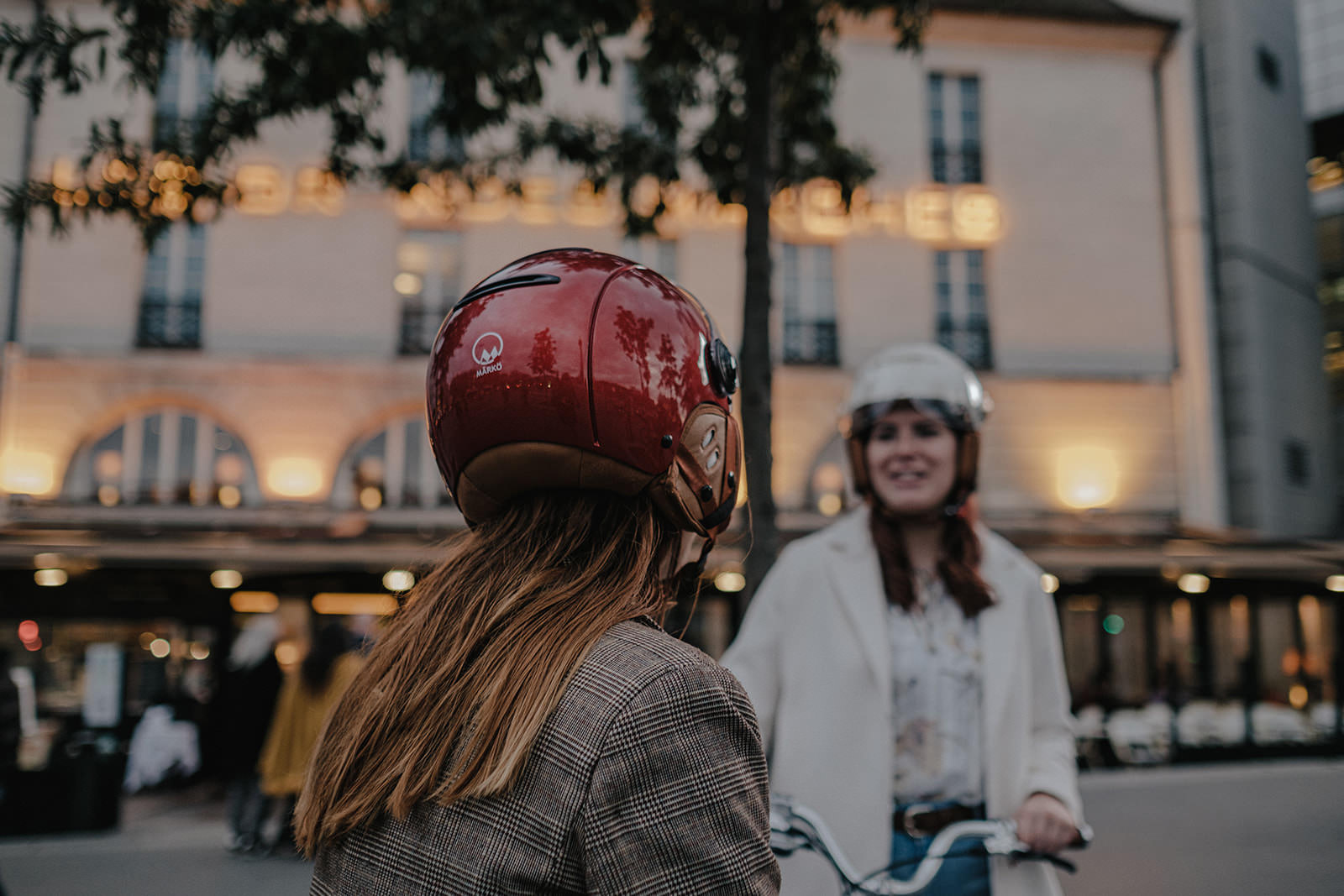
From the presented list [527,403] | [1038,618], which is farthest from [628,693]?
[1038,618]

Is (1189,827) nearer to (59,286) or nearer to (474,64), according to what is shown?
(474,64)

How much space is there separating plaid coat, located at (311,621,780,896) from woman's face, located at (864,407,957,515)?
1492mm

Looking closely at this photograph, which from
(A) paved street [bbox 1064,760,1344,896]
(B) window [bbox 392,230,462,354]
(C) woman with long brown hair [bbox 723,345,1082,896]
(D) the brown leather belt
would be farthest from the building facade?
(D) the brown leather belt

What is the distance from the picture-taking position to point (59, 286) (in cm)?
1307

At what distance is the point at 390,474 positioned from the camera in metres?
13.3

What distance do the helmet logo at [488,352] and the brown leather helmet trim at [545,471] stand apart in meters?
0.10

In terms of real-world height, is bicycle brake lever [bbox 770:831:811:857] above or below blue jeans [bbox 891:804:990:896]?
above

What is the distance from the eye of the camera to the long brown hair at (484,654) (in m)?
1.01

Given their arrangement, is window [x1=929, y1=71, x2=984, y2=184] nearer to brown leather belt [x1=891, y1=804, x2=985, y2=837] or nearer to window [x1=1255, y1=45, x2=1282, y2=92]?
window [x1=1255, y1=45, x2=1282, y2=92]

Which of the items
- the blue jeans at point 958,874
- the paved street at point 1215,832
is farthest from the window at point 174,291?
the blue jeans at point 958,874

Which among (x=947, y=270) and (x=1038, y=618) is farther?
(x=947, y=270)

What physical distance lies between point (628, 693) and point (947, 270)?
14694mm

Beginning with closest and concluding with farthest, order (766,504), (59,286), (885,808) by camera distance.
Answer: (885,808) → (766,504) → (59,286)

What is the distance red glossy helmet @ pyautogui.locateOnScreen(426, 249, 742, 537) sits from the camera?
3.86 ft
